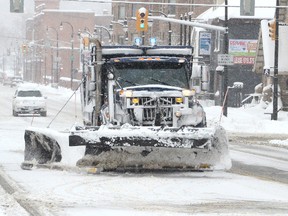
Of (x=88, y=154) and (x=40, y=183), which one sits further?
(x=88, y=154)

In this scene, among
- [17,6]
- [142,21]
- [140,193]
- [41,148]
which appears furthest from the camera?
[142,21]

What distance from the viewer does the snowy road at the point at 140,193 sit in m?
11.7

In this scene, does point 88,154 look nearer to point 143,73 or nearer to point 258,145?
point 143,73

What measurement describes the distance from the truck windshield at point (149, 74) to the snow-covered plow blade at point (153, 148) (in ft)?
6.34

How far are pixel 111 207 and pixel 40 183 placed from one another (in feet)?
9.92

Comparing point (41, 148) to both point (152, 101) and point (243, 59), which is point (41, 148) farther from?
→ point (243, 59)

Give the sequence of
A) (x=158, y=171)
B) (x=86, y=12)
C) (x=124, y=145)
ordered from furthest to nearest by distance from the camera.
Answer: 1. (x=86, y=12)
2. (x=158, y=171)
3. (x=124, y=145)

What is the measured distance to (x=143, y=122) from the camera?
17578 millimetres

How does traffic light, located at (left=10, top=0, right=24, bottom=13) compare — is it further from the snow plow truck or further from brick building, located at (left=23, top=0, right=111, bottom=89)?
brick building, located at (left=23, top=0, right=111, bottom=89)

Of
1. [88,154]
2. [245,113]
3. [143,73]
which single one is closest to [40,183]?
[88,154]

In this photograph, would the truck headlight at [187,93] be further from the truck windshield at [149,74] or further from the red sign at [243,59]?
the red sign at [243,59]

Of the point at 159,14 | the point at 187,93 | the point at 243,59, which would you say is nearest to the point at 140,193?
the point at 187,93

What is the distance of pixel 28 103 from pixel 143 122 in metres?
29.9

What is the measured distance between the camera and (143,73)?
1844cm
